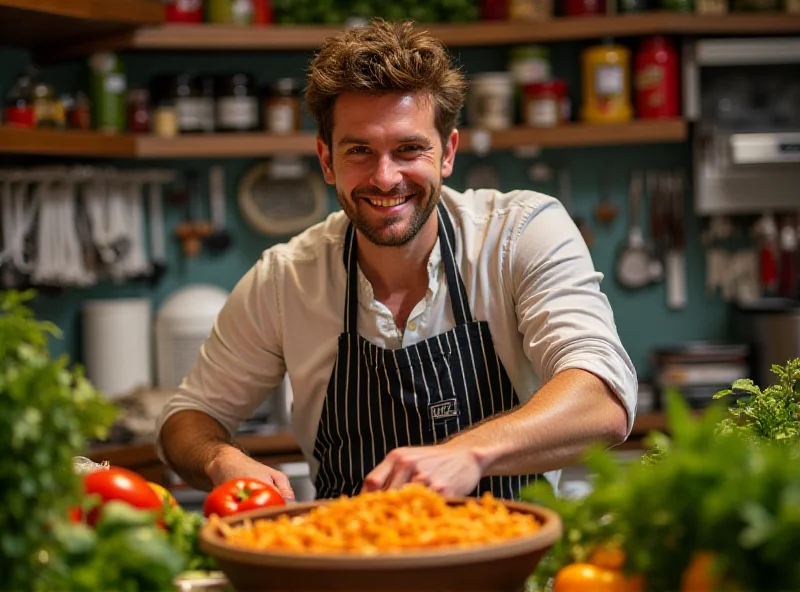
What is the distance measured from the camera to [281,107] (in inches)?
161

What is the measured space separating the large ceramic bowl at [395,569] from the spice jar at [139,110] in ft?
10.00

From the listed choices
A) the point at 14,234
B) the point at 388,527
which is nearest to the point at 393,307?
the point at 388,527

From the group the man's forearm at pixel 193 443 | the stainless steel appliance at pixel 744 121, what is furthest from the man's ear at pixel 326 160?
the stainless steel appliance at pixel 744 121

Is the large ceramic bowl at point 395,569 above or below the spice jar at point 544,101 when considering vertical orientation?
below

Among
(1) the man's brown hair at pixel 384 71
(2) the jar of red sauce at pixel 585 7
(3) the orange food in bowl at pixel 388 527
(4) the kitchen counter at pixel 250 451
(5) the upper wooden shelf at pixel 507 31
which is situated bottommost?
(4) the kitchen counter at pixel 250 451

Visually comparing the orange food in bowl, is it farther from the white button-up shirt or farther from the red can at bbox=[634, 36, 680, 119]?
the red can at bbox=[634, 36, 680, 119]

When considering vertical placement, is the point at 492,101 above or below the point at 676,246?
above

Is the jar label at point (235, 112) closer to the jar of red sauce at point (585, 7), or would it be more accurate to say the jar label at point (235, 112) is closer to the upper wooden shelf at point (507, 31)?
the upper wooden shelf at point (507, 31)

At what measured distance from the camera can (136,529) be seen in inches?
45.1

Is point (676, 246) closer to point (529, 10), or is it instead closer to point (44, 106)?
point (529, 10)

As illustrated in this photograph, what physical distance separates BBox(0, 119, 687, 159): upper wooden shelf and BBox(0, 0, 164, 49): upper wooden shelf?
0.33 meters

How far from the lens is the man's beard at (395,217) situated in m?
2.25

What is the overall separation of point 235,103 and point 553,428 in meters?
2.50

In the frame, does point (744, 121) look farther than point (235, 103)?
Yes
